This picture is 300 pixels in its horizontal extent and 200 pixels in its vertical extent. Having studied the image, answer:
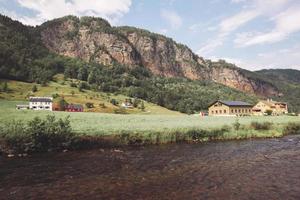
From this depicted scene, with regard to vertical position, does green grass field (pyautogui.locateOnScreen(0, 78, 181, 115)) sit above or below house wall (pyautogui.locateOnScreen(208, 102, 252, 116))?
above

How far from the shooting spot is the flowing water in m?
21.3

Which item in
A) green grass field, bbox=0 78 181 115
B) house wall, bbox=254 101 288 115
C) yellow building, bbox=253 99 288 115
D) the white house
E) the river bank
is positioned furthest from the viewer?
house wall, bbox=254 101 288 115

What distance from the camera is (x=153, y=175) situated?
26438 mm

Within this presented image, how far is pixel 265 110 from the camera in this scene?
527 ft

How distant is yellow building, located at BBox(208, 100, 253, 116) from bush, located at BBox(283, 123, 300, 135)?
5884 centimetres

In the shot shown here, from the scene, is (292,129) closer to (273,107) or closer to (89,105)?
(89,105)

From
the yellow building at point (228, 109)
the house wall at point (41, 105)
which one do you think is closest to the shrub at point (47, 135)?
the house wall at point (41, 105)

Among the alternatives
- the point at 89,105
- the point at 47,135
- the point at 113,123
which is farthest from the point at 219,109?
the point at 47,135

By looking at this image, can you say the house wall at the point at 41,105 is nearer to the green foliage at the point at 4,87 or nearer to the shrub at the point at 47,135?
the green foliage at the point at 4,87

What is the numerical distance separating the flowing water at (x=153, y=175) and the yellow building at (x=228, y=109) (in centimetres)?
8866

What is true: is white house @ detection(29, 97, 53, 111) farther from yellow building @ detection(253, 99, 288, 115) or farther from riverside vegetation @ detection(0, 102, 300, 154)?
yellow building @ detection(253, 99, 288, 115)

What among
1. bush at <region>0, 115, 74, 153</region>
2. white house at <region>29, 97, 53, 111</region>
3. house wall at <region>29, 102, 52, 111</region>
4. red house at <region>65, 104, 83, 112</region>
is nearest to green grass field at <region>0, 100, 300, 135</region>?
bush at <region>0, 115, 74, 153</region>

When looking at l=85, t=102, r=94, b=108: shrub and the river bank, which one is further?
l=85, t=102, r=94, b=108: shrub

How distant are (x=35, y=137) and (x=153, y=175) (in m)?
16.3
